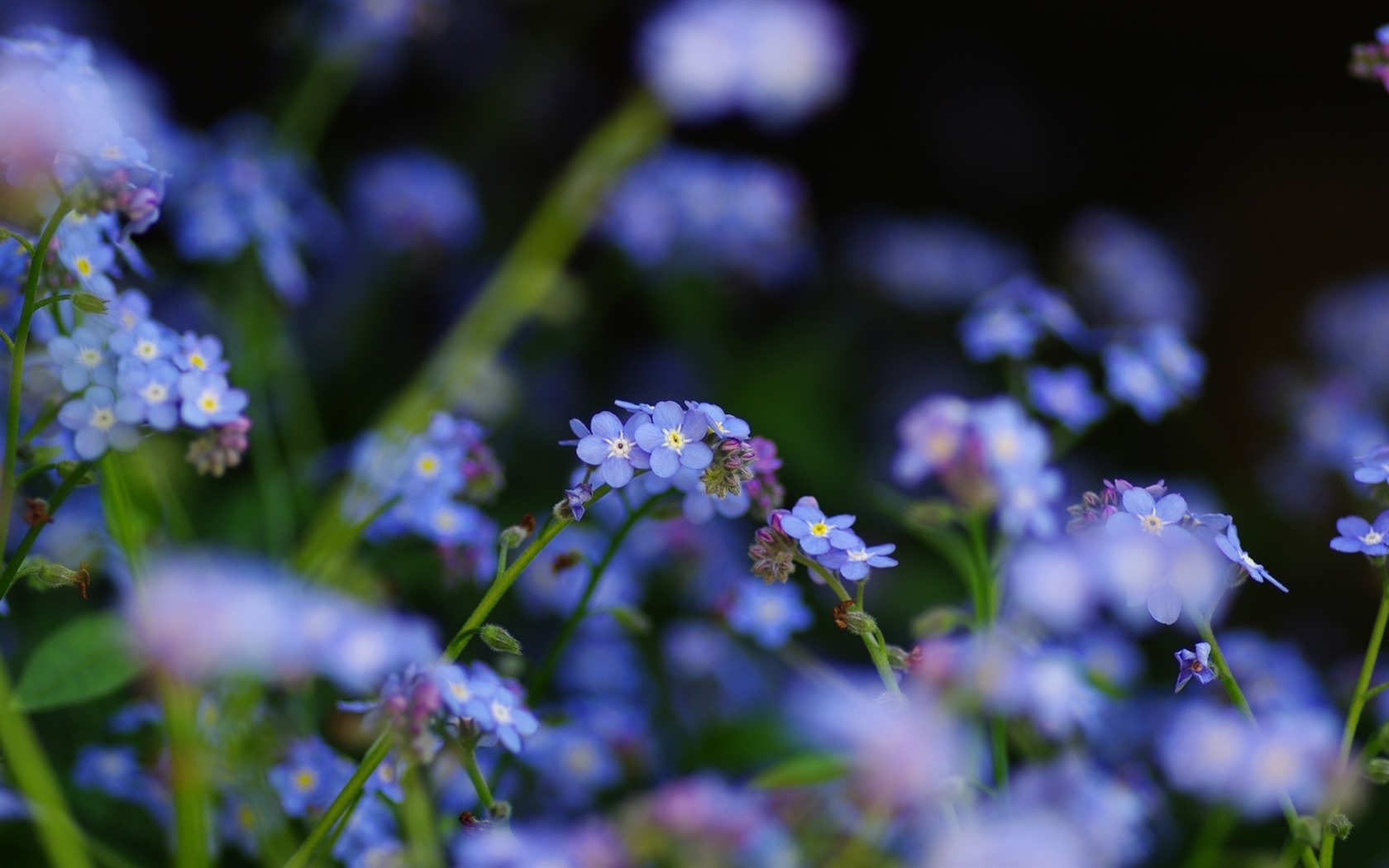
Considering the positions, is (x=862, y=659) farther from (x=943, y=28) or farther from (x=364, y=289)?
(x=943, y=28)

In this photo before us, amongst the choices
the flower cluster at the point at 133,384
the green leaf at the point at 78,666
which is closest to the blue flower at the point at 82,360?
the flower cluster at the point at 133,384

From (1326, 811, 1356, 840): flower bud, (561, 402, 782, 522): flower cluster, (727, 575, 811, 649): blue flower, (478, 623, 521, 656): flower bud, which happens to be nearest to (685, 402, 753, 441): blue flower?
(561, 402, 782, 522): flower cluster

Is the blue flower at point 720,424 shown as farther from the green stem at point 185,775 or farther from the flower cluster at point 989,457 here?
the green stem at point 185,775

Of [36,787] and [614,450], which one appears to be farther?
[614,450]

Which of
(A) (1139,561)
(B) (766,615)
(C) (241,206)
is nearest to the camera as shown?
(A) (1139,561)

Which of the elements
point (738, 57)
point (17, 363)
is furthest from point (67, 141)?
point (738, 57)

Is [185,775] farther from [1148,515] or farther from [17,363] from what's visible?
[1148,515]
